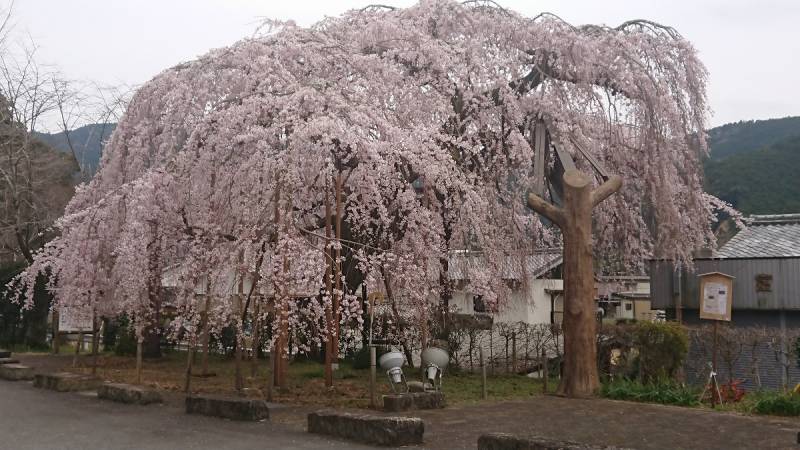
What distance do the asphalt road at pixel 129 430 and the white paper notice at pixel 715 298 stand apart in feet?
22.1

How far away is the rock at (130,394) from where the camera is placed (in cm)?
1121

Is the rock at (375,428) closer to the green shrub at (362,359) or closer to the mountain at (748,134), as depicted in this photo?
the green shrub at (362,359)

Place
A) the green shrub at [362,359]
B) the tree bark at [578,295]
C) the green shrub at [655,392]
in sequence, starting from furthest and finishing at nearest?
the green shrub at [362,359]
the tree bark at [578,295]
the green shrub at [655,392]

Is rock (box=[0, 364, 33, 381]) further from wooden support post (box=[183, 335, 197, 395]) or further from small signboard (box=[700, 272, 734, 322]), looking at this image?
small signboard (box=[700, 272, 734, 322])

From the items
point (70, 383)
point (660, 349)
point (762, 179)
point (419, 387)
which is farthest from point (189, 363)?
point (762, 179)

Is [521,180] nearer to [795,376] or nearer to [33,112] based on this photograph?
[795,376]

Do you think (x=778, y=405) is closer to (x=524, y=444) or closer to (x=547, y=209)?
(x=547, y=209)

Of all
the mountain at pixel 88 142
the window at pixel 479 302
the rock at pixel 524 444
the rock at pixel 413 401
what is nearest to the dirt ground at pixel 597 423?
the rock at pixel 413 401

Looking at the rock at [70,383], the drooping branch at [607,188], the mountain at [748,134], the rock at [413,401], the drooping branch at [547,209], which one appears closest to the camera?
the rock at [413,401]

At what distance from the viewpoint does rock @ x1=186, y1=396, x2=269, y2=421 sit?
943cm

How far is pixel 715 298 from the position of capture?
11.5 metres

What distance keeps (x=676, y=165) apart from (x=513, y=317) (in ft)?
43.5

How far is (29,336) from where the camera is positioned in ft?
75.5

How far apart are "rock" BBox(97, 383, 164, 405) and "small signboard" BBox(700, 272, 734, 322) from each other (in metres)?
9.06
